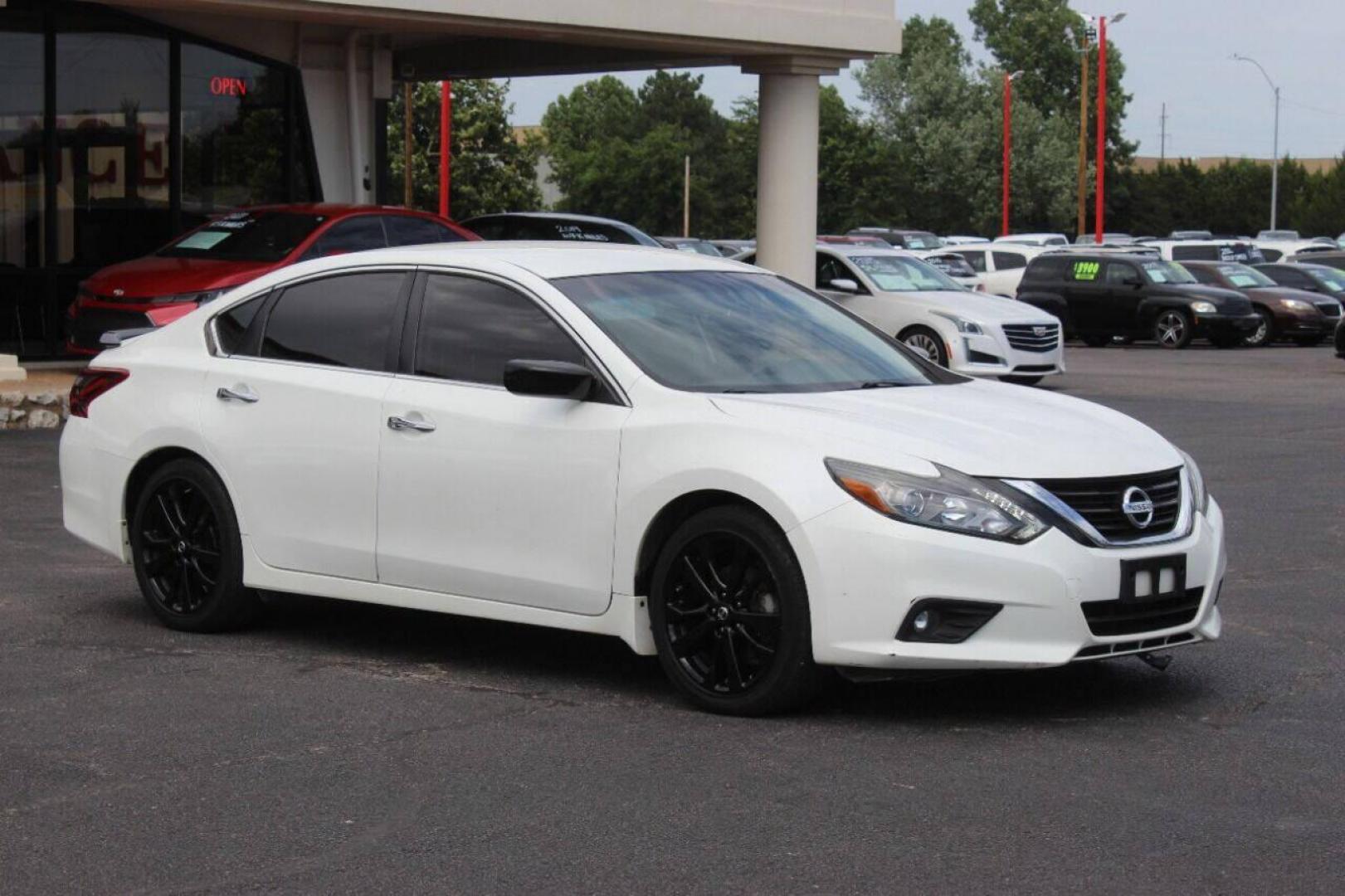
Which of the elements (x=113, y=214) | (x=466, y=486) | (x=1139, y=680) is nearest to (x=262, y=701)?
(x=466, y=486)

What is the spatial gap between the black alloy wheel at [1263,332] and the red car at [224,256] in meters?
18.0

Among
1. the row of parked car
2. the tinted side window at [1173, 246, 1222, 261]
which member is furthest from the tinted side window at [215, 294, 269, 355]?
the tinted side window at [1173, 246, 1222, 261]

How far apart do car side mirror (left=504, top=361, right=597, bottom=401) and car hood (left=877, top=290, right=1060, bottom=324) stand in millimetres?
15185

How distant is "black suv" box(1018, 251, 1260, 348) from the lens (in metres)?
32.2

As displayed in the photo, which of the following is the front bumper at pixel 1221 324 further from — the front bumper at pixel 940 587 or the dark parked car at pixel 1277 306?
the front bumper at pixel 940 587

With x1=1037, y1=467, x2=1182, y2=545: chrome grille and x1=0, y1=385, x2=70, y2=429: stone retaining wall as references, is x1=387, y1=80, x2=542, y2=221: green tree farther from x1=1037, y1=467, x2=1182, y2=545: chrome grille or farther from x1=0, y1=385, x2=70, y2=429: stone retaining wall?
x1=1037, y1=467, x2=1182, y2=545: chrome grille

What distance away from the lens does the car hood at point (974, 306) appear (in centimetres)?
2183

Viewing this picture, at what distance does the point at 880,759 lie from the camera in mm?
6016

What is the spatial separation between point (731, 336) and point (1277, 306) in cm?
2786

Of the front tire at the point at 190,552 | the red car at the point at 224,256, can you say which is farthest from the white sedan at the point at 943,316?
the front tire at the point at 190,552

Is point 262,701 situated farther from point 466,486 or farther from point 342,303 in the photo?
point 342,303

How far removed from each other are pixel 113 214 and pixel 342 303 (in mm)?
14577

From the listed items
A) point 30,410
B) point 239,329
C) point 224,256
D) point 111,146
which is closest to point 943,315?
point 224,256

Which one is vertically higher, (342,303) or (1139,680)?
(342,303)
